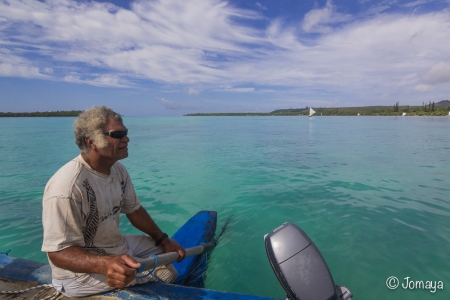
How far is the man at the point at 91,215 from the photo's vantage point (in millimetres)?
2322

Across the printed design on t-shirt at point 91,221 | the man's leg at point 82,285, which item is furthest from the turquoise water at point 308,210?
the printed design on t-shirt at point 91,221

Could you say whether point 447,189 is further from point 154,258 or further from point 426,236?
point 154,258

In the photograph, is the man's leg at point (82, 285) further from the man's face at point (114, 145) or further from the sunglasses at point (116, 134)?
the sunglasses at point (116, 134)

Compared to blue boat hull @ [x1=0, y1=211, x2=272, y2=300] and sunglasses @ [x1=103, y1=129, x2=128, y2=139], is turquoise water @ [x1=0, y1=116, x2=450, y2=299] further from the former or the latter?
sunglasses @ [x1=103, y1=129, x2=128, y2=139]

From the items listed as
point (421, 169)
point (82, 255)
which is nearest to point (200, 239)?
point (82, 255)

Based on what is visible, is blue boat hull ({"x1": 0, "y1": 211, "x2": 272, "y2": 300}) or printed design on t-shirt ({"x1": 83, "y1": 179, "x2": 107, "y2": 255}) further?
blue boat hull ({"x1": 0, "y1": 211, "x2": 272, "y2": 300})

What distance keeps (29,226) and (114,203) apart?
596 centimetres

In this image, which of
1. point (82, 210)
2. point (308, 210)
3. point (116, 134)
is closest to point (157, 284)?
point (82, 210)

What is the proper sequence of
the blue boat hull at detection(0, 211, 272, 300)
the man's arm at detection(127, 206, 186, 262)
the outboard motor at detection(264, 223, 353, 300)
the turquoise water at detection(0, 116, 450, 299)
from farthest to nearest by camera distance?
the turquoise water at detection(0, 116, 450, 299), the man's arm at detection(127, 206, 186, 262), the blue boat hull at detection(0, 211, 272, 300), the outboard motor at detection(264, 223, 353, 300)

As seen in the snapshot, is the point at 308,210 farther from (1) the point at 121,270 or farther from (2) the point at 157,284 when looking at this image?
(1) the point at 121,270

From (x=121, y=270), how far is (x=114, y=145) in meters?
1.20

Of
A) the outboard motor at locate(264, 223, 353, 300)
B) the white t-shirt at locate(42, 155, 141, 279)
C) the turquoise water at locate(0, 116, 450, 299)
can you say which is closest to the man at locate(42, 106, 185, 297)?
the white t-shirt at locate(42, 155, 141, 279)

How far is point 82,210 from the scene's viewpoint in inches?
97.5

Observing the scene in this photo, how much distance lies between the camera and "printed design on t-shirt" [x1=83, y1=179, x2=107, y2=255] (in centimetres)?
255
